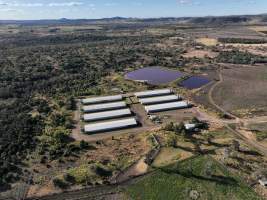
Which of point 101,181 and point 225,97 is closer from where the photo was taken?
point 101,181

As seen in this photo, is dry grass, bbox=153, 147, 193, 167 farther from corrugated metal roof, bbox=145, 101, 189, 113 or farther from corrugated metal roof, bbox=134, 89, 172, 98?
corrugated metal roof, bbox=134, 89, 172, 98

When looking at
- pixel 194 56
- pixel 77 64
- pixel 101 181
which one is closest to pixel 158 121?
pixel 101 181

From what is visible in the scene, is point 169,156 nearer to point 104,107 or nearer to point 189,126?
point 189,126

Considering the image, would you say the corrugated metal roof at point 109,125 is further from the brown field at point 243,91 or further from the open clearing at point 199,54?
the open clearing at point 199,54

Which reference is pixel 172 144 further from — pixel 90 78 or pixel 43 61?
pixel 43 61

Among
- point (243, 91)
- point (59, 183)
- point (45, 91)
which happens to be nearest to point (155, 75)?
point (243, 91)

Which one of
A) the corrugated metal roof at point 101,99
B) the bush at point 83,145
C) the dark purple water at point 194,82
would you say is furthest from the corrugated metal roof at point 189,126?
the dark purple water at point 194,82

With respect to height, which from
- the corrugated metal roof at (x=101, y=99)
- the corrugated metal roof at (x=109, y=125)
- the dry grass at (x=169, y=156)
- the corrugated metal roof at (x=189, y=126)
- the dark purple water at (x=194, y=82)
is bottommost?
the dry grass at (x=169, y=156)
